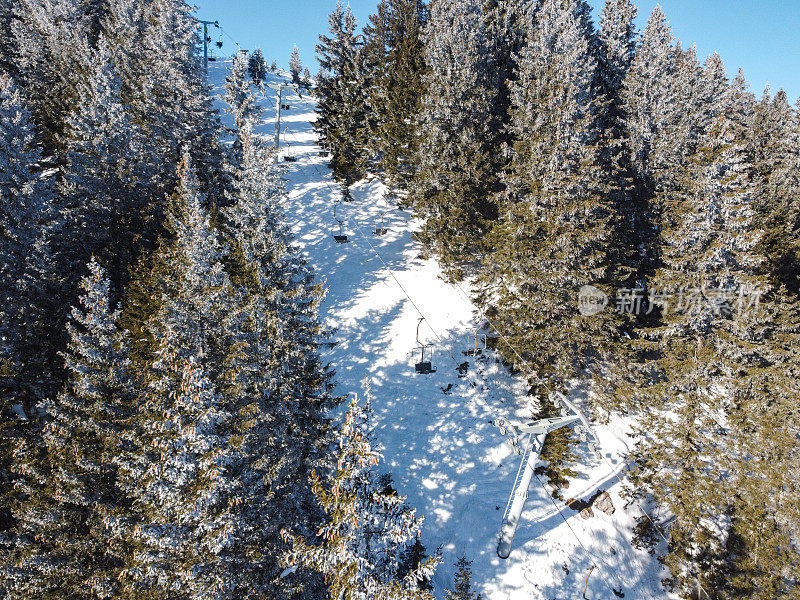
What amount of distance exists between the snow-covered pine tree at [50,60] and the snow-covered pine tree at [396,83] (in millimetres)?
25390

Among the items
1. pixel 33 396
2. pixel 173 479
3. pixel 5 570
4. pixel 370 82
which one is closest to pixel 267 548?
pixel 173 479

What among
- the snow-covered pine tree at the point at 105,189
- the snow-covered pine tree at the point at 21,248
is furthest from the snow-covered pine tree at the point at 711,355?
the snow-covered pine tree at the point at 21,248

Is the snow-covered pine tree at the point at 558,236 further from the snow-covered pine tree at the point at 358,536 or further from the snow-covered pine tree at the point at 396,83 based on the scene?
the snow-covered pine tree at the point at 358,536

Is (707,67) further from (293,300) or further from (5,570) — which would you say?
(5,570)

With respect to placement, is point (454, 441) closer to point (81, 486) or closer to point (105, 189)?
point (81, 486)

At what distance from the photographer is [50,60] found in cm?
3803

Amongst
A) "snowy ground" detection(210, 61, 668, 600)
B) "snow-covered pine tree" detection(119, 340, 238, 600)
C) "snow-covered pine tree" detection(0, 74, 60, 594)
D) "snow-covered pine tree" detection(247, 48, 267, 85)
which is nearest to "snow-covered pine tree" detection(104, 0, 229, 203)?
"snow-covered pine tree" detection(0, 74, 60, 594)

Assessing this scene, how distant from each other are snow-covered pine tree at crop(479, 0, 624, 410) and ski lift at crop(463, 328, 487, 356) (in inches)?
178

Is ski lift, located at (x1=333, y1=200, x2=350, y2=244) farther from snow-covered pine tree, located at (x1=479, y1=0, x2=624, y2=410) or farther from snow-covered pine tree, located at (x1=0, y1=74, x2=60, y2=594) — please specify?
snow-covered pine tree, located at (x1=0, y1=74, x2=60, y2=594)

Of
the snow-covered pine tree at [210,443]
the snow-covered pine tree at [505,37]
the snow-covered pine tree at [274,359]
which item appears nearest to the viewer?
the snow-covered pine tree at [210,443]

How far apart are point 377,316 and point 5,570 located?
1964 centimetres

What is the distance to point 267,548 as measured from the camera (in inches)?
485

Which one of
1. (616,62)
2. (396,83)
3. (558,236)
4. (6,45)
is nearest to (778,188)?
(616,62)

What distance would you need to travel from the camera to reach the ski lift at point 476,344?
24.0m
